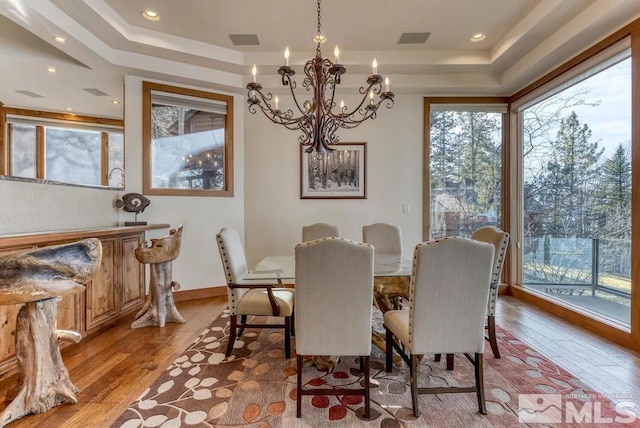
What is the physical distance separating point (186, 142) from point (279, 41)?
1.74m

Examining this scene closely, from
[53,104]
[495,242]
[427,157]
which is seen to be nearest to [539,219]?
[427,157]

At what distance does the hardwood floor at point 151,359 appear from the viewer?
5.85 feet

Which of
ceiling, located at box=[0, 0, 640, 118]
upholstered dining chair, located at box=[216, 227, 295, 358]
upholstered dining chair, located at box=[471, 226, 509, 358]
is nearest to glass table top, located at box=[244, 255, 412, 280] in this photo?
upholstered dining chair, located at box=[216, 227, 295, 358]

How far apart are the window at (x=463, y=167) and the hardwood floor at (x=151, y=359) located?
4.67 feet

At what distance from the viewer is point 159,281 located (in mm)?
3043

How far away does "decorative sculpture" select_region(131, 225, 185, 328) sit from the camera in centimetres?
297

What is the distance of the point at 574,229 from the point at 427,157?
74.1 inches

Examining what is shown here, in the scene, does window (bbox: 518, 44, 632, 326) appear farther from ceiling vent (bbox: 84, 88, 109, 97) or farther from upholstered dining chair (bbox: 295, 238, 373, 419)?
ceiling vent (bbox: 84, 88, 109, 97)

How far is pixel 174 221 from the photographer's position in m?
3.88

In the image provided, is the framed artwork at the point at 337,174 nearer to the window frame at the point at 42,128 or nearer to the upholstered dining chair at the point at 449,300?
the window frame at the point at 42,128

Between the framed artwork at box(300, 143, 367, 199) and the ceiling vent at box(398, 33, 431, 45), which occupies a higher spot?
the ceiling vent at box(398, 33, 431, 45)

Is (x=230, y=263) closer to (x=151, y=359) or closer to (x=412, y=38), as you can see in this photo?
(x=151, y=359)

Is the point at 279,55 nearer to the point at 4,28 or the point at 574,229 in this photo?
the point at 4,28

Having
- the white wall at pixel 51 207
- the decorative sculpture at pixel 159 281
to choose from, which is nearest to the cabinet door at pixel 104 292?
the decorative sculpture at pixel 159 281
